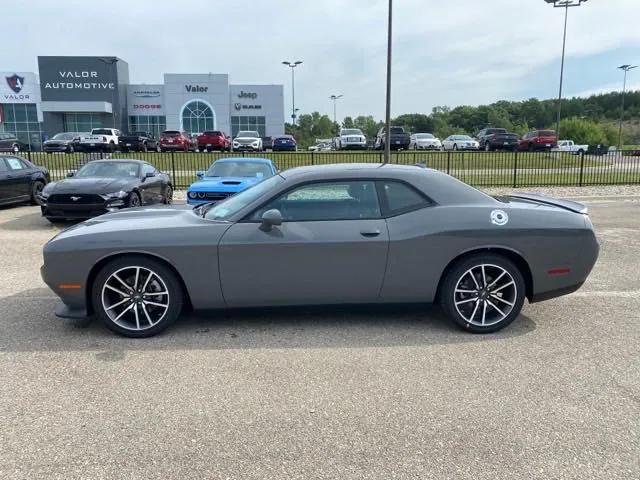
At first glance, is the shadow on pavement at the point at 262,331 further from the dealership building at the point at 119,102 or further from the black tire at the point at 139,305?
the dealership building at the point at 119,102

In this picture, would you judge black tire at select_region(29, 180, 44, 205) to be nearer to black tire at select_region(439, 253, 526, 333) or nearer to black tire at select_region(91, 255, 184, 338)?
black tire at select_region(91, 255, 184, 338)

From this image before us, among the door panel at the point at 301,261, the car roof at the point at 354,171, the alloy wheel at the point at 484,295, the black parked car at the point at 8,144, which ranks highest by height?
the black parked car at the point at 8,144

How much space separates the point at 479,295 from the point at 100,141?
33.1 m

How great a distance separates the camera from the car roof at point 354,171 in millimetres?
4332

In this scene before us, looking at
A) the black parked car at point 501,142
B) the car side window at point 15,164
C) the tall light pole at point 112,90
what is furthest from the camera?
the tall light pole at point 112,90

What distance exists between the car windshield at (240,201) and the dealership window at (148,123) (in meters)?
55.7

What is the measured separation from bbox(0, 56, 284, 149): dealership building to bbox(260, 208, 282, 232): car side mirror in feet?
177

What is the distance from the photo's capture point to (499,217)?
4266 millimetres

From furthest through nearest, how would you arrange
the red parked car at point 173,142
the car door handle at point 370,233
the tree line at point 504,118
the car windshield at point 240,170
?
the tree line at point 504,118 → the red parked car at point 173,142 → the car windshield at point 240,170 → the car door handle at point 370,233

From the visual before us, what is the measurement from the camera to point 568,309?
4.91 m

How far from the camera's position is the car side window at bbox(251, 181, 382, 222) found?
4195mm

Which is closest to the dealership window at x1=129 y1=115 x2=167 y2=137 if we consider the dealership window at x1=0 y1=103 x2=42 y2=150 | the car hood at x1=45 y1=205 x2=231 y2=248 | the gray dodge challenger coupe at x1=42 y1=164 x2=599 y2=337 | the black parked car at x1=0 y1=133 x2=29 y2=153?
the dealership window at x1=0 y1=103 x2=42 y2=150

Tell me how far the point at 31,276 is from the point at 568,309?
6.24 metres

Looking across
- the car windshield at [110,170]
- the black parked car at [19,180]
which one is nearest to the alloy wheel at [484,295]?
the car windshield at [110,170]
